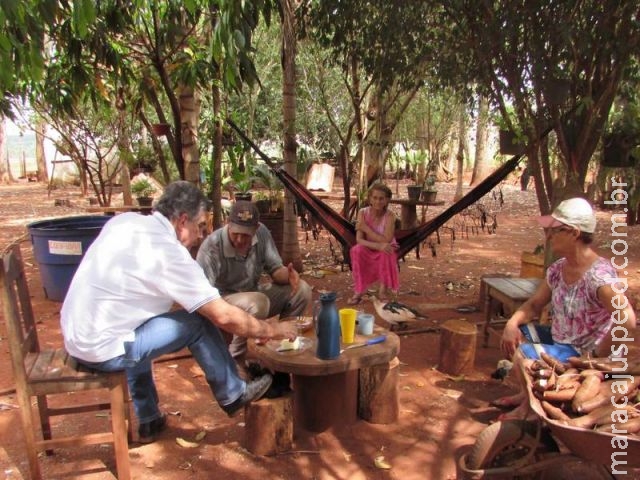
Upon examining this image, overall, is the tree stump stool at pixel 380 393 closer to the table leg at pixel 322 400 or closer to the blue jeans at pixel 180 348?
the table leg at pixel 322 400

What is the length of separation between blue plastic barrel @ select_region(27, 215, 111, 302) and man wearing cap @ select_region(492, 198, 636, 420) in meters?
3.07

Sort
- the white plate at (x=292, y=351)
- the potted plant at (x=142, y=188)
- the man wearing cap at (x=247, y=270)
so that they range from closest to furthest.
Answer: the white plate at (x=292, y=351), the man wearing cap at (x=247, y=270), the potted plant at (x=142, y=188)

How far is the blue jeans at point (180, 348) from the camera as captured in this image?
6.21 feet

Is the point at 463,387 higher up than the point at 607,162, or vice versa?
the point at 607,162

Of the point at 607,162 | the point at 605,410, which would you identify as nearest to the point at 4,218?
the point at 607,162

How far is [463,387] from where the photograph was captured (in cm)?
276

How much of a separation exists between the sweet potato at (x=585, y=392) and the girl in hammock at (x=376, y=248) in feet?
7.56

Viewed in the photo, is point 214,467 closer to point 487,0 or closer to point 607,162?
point 487,0

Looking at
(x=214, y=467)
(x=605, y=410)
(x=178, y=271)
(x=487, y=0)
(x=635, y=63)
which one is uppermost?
(x=487, y=0)

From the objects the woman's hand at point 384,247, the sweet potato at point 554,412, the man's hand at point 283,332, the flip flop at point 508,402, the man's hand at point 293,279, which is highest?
the woman's hand at point 384,247

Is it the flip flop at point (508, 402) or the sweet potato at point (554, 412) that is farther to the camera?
the flip flop at point (508, 402)

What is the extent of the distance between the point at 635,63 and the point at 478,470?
10.1 ft

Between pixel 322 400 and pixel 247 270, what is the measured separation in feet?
2.86

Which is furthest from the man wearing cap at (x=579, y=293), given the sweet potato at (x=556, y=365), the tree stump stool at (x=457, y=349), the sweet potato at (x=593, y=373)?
the tree stump stool at (x=457, y=349)
